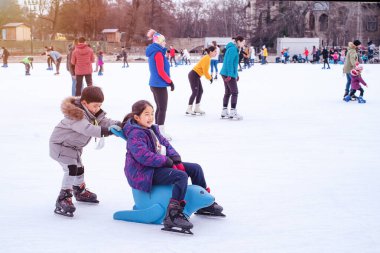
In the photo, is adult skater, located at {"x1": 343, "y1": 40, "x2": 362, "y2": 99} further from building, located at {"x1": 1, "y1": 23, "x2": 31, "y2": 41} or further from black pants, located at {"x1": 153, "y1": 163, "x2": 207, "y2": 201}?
building, located at {"x1": 1, "y1": 23, "x2": 31, "y2": 41}

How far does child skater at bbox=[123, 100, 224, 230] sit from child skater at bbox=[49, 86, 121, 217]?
0.18 metres

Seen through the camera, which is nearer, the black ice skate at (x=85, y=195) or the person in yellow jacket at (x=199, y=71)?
the black ice skate at (x=85, y=195)

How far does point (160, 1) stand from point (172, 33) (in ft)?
22.1

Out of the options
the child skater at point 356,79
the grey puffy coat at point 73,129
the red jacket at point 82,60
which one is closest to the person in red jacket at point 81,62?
the red jacket at point 82,60

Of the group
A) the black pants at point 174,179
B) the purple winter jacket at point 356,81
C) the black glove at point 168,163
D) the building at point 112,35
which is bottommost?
the black pants at point 174,179

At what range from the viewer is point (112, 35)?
61969 millimetres

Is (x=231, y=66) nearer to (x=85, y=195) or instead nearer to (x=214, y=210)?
(x=85, y=195)

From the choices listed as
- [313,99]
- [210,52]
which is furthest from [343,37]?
[210,52]

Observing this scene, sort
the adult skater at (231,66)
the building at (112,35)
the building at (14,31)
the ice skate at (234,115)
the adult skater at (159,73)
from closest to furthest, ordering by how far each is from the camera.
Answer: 1. the adult skater at (159,73)
2. the adult skater at (231,66)
3. the ice skate at (234,115)
4. the building at (14,31)
5. the building at (112,35)

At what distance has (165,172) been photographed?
11.0ft

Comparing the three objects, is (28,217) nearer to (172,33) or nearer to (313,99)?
(313,99)

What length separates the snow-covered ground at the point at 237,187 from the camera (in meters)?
3.15

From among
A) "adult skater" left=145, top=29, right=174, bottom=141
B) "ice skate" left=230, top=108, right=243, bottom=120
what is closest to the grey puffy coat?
"adult skater" left=145, top=29, right=174, bottom=141

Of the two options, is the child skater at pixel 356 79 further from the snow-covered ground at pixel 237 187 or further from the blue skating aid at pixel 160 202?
the blue skating aid at pixel 160 202
